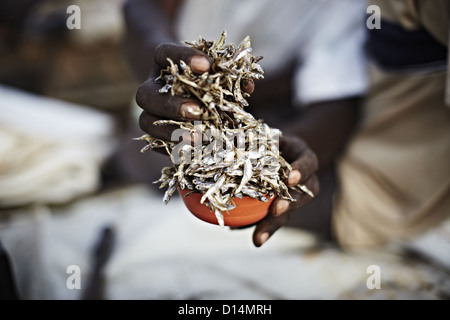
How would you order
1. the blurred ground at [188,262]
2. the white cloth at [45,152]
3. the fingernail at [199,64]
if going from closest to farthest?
the fingernail at [199,64] < the blurred ground at [188,262] < the white cloth at [45,152]

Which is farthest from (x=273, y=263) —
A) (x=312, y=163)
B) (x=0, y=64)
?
(x=0, y=64)

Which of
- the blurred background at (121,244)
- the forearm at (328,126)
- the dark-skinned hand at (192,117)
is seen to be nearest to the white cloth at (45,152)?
the blurred background at (121,244)

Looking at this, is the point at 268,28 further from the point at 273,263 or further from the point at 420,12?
the point at 273,263

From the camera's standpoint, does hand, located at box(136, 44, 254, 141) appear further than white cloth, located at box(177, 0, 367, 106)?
No

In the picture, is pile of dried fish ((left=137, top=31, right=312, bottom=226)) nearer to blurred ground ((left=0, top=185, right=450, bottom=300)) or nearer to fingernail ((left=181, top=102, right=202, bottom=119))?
fingernail ((left=181, top=102, right=202, bottom=119))

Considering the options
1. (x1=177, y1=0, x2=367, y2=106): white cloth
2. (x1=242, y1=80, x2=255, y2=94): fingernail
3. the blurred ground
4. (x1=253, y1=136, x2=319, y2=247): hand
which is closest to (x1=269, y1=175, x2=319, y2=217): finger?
(x1=253, y1=136, x2=319, y2=247): hand

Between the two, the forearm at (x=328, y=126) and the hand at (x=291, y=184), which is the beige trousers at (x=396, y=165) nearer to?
the forearm at (x=328, y=126)
